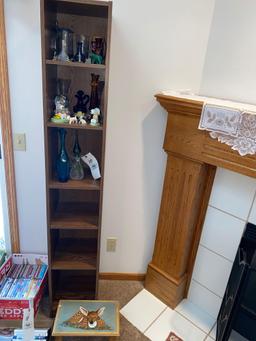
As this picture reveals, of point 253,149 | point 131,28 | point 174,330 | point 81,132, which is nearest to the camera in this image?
point 253,149

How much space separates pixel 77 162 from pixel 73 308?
0.85m

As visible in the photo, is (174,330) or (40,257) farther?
(40,257)

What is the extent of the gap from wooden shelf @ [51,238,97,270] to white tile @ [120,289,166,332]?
1.47ft

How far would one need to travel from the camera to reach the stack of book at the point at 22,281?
160 centimetres

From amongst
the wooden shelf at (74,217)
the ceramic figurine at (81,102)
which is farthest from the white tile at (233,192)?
the ceramic figurine at (81,102)

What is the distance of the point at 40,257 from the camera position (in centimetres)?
184

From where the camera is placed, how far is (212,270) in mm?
1697

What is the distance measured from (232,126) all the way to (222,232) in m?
0.69

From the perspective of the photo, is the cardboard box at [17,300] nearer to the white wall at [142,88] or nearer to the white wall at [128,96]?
the white wall at [128,96]

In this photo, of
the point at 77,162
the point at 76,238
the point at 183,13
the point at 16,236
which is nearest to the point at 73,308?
the point at 76,238

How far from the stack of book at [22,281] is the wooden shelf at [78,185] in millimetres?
724

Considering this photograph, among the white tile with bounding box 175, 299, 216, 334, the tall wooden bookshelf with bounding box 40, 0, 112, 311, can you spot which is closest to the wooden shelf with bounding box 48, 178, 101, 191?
the tall wooden bookshelf with bounding box 40, 0, 112, 311

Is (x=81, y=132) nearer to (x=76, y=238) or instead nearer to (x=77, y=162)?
(x=77, y=162)

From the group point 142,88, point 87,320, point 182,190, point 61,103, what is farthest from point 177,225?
point 61,103
